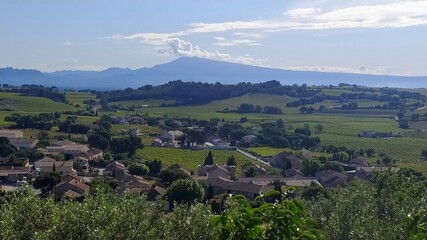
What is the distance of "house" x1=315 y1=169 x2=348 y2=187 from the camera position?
132 ft

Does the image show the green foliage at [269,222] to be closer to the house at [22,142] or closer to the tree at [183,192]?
the tree at [183,192]

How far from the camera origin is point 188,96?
12138 centimetres

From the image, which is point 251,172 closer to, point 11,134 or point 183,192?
point 183,192

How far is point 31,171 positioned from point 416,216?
1577 inches

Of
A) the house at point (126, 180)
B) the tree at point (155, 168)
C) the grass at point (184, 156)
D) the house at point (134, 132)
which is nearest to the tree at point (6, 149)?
the grass at point (184, 156)

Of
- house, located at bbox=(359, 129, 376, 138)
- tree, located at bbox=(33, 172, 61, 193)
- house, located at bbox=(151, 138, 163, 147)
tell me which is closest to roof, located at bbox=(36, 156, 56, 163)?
tree, located at bbox=(33, 172, 61, 193)

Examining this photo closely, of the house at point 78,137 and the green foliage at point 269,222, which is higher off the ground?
the green foliage at point 269,222

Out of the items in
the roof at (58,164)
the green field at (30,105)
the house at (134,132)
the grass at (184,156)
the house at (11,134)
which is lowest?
the grass at (184,156)

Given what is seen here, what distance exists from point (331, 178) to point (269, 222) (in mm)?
37962

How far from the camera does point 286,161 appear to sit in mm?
50344

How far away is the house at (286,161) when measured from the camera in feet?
162

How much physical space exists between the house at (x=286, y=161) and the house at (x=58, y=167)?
1933 cm

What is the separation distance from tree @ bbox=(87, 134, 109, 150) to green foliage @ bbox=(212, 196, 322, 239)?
2052 inches

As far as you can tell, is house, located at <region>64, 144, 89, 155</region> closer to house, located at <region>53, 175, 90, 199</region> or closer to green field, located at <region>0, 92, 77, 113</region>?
house, located at <region>53, 175, 90, 199</region>
